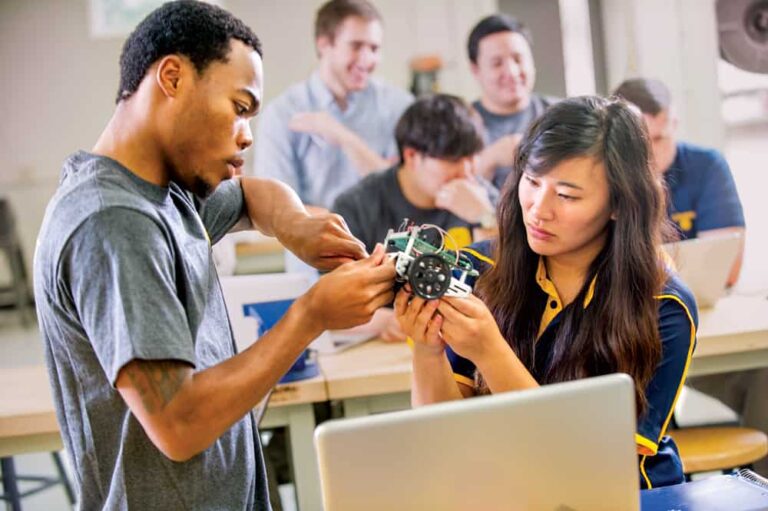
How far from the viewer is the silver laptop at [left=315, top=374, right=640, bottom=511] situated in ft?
2.97

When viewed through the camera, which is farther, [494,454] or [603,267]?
[603,267]

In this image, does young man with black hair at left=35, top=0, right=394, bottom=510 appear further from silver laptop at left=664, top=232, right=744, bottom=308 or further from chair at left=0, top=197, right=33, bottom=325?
chair at left=0, top=197, right=33, bottom=325

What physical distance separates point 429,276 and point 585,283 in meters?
0.46

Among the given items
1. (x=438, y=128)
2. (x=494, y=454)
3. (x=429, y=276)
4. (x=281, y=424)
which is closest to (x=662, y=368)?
(x=429, y=276)

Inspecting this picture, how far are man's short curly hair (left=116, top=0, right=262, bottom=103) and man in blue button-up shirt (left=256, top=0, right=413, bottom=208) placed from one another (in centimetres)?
285

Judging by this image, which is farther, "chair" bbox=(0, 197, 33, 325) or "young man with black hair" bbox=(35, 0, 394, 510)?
"chair" bbox=(0, 197, 33, 325)

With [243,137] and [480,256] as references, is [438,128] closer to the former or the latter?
[480,256]

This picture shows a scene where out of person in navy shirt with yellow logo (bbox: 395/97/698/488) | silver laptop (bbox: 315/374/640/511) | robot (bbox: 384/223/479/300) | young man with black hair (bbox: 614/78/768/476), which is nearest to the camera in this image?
silver laptop (bbox: 315/374/640/511)

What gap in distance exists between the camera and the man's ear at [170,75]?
106 centimetres

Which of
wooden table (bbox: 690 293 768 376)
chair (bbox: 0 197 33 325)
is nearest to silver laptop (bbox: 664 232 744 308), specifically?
wooden table (bbox: 690 293 768 376)

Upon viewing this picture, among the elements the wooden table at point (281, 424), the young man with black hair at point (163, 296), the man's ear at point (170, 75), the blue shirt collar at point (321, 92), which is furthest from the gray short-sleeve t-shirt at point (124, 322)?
the blue shirt collar at point (321, 92)

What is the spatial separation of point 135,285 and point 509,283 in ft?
2.73

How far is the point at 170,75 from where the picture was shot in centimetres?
106

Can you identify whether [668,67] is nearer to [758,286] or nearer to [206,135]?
[758,286]
